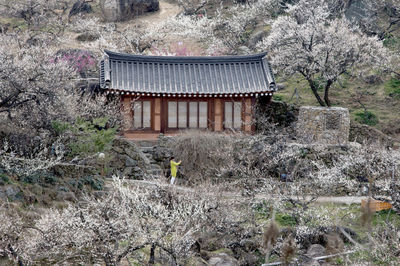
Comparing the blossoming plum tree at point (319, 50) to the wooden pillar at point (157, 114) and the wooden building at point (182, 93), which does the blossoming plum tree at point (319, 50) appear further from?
the wooden pillar at point (157, 114)

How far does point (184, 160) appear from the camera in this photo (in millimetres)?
26422

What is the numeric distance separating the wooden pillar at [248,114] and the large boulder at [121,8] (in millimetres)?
27649

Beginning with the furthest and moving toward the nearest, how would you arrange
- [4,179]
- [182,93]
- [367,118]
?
1. [367,118]
2. [182,93]
3. [4,179]

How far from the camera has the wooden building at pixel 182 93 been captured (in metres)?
28.8

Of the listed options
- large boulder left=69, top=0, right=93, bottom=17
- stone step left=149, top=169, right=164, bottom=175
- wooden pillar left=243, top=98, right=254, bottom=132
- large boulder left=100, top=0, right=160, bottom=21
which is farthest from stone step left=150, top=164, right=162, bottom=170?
large boulder left=69, top=0, right=93, bottom=17

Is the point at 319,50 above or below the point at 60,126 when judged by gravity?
above

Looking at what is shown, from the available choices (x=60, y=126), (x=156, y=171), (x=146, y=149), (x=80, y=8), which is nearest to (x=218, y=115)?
(x=146, y=149)

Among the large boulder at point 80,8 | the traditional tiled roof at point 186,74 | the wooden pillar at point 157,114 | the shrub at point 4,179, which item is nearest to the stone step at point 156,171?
the wooden pillar at point 157,114

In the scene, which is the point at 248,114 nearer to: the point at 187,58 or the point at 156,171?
the point at 187,58

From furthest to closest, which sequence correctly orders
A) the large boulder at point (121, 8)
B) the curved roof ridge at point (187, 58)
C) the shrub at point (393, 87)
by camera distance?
the large boulder at point (121, 8)
the shrub at point (393, 87)
the curved roof ridge at point (187, 58)

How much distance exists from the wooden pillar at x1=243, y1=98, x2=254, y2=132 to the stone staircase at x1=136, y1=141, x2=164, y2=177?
4646 millimetres

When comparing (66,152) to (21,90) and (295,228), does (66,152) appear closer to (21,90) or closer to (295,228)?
(21,90)

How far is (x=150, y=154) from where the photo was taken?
90.4ft

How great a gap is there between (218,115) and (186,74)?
8.86 feet
